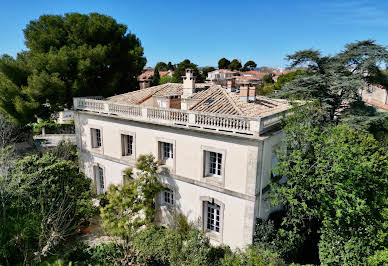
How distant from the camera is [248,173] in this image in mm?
12102

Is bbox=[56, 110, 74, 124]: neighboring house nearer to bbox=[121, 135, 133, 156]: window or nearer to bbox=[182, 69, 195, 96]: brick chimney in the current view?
bbox=[121, 135, 133, 156]: window

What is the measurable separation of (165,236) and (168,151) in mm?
4932

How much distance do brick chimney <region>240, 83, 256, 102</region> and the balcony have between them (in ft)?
7.59

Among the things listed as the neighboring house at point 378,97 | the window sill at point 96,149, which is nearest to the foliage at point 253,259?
the window sill at point 96,149

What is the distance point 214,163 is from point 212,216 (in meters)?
3.19

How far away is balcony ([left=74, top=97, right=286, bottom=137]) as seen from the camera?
1180 centimetres

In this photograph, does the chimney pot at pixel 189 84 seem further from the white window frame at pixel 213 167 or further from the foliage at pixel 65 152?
the foliage at pixel 65 152

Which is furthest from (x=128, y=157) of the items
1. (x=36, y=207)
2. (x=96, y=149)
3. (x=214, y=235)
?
(x=214, y=235)

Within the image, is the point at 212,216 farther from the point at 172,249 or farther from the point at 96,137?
the point at 96,137

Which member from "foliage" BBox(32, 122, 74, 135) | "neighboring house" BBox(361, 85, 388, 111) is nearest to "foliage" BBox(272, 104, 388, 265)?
"neighboring house" BBox(361, 85, 388, 111)

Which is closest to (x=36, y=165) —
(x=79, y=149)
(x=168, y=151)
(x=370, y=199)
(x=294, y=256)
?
(x=79, y=149)

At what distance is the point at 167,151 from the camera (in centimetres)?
1538

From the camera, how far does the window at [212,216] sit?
45.2ft

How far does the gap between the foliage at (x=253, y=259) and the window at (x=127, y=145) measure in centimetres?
970
